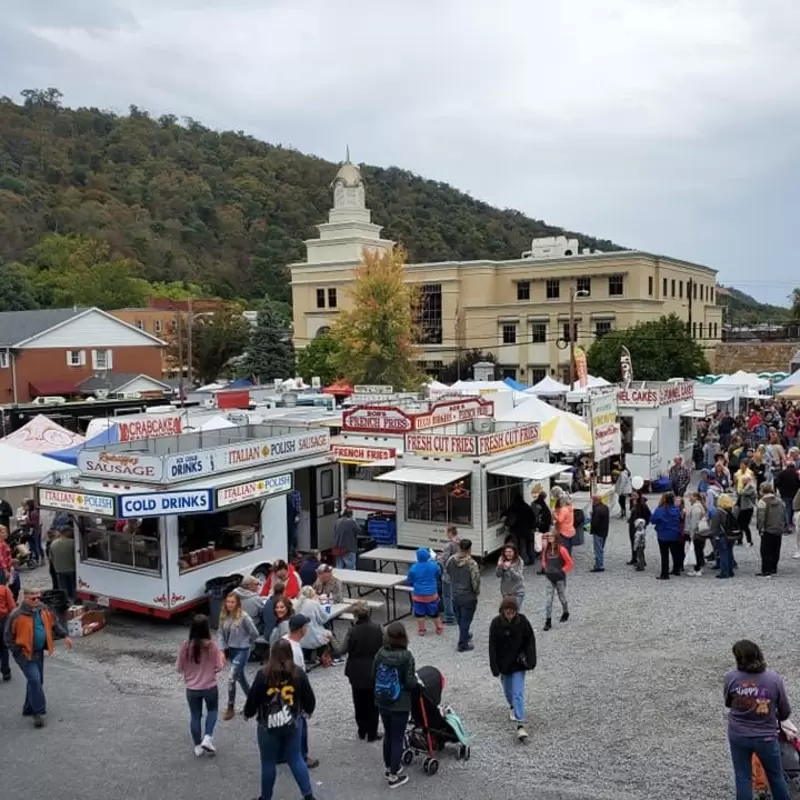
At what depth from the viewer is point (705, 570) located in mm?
14883

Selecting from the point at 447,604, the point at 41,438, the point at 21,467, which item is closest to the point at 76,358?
the point at 41,438

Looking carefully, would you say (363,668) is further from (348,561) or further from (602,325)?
(602,325)

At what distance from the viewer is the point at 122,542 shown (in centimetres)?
1300

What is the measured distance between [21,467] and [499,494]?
10220 mm

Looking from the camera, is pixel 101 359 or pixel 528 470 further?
pixel 101 359

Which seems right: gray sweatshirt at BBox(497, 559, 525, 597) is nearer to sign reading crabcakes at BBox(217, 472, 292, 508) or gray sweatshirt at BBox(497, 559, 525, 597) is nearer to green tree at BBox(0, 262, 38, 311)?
sign reading crabcakes at BBox(217, 472, 292, 508)

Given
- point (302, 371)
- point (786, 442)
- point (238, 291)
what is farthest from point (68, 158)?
point (786, 442)

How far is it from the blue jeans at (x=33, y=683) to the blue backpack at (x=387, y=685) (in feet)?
12.8

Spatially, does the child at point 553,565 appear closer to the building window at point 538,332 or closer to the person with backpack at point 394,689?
the person with backpack at point 394,689

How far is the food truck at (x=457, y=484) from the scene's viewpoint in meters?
15.4

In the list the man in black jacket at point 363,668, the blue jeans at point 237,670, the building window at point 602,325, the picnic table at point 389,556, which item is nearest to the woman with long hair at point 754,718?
the man in black jacket at point 363,668

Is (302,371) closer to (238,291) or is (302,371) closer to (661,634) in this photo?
(661,634)

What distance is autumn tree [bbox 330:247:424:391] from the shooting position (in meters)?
51.6

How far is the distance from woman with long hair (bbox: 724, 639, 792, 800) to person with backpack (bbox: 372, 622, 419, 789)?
255 centimetres
